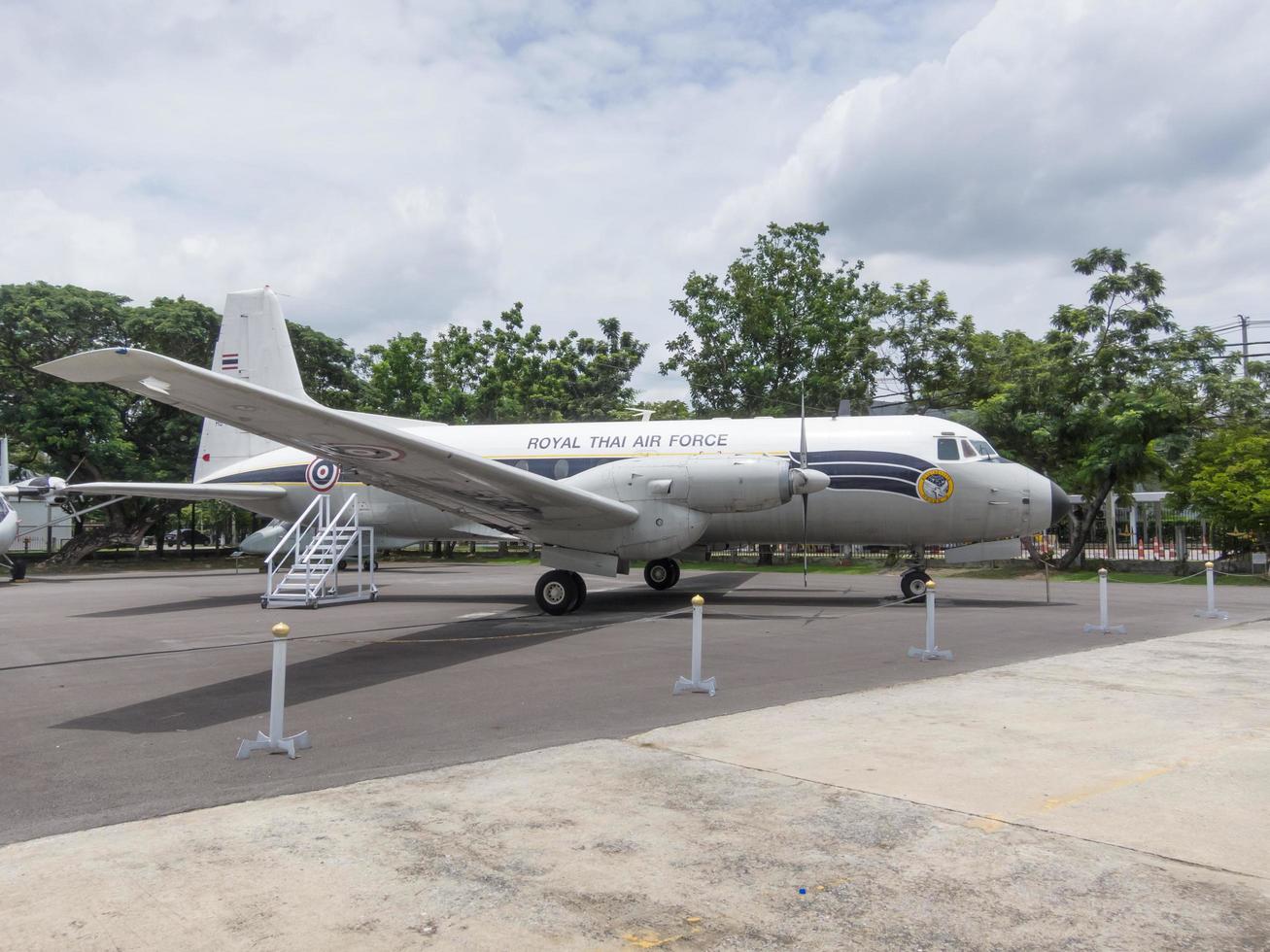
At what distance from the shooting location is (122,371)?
7.45m

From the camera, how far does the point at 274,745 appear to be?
233 inches

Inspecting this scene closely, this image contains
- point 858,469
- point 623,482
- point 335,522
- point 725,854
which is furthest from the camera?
point 335,522

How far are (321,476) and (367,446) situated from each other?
30.7ft

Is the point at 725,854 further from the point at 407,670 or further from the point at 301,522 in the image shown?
the point at 301,522

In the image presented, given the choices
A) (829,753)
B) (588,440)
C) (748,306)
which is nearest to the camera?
(829,753)

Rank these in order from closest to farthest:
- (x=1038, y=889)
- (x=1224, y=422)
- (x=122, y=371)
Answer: (x=1038, y=889) < (x=122, y=371) < (x=1224, y=422)

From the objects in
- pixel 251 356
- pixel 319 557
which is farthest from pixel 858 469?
pixel 251 356

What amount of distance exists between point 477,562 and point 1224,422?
91.7ft

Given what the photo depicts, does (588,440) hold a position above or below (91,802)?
above

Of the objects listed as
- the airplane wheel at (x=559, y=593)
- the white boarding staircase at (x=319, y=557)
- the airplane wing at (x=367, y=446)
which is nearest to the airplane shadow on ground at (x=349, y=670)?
the airplane wheel at (x=559, y=593)

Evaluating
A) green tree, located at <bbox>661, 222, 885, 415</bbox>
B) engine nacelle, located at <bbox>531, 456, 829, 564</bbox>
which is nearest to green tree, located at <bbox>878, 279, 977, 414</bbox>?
green tree, located at <bbox>661, 222, 885, 415</bbox>

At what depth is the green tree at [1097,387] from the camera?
25052 mm

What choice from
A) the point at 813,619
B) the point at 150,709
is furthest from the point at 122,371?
the point at 813,619

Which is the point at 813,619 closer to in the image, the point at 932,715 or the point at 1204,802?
the point at 932,715
